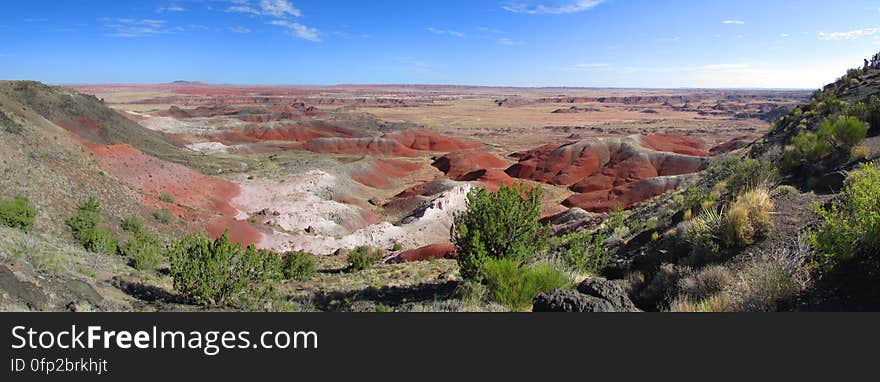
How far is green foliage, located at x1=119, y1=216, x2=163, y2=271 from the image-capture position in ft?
47.0

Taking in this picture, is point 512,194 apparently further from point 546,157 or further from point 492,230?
point 546,157

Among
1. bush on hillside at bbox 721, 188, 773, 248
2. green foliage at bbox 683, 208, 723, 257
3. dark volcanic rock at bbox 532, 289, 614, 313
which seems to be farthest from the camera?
green foliage at bbox 683, 208, 723, 257

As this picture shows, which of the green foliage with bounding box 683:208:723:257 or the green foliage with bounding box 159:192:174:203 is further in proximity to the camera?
the green foliage with bounding box 159:192:174:203

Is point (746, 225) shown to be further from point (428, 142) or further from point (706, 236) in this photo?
point (428, 142)

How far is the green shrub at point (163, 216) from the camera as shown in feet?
77.6

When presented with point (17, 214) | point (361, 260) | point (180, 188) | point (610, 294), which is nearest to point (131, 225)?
point (17, 214)

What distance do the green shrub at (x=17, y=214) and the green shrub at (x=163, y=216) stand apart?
23.7 feet

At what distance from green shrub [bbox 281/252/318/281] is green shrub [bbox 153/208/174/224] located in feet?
32.4

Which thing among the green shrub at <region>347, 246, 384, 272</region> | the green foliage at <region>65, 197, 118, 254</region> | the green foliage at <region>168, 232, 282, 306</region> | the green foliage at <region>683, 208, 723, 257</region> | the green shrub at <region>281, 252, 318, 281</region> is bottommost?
the green shrub at <region>347, 246, 384, 272</region>

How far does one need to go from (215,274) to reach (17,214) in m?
11.0

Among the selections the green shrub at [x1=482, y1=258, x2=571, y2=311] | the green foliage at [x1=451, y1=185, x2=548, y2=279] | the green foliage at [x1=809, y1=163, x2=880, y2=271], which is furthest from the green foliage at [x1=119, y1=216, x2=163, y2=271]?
the green foliage at [x1=809, y1=163, x2=880, y2=271]

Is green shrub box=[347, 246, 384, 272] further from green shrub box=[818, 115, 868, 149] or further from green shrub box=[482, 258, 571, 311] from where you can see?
green shrub box=[818, 115, 868, 149]

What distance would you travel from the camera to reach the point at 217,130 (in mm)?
79062

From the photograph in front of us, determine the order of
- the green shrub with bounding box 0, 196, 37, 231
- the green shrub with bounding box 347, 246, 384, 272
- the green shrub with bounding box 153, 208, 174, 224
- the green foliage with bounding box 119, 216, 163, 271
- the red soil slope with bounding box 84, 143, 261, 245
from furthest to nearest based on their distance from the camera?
the red soil slope with bounding box 84, 143, 261, 245 < the green shrub with bounding box 153, 208, 174, 224 < the green shrub with bounding box 347, 246, 384, 272 < the green shrub with bounding box 0, 196, 37, 231 < the green foliage with bounding box 119, 216, 163, 271
